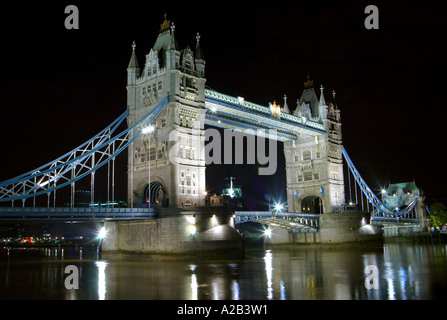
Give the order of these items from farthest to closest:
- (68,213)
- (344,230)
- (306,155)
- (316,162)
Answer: (306,155) → (316,162) → (344,230) → (68,213)

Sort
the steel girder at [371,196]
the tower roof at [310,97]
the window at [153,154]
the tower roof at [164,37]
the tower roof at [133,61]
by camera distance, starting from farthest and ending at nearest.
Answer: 1. the steel girder at [371,196]
2. the tower roof at [310,97]
3. the tower roof at [133,61]
4. the tower roof at [164,37]
5. the window at [153,154]

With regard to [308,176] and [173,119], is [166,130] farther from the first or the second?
[308,176]

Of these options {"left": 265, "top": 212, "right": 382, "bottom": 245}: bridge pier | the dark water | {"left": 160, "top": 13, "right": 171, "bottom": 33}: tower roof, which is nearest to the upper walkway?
{"left": 160, "top": 13, "right": 171, "bottom": 33}: tower roof

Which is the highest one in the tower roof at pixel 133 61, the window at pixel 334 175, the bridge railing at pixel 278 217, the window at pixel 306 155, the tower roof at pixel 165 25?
the tower roof at pixel 165 25

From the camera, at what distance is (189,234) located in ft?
130

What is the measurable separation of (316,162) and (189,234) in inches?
1354

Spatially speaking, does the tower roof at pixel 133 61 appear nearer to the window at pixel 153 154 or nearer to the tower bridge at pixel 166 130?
the tower bridge at pixel 166 130

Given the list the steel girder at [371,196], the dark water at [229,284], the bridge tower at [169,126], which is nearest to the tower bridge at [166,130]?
the bridge tower at [169,126]

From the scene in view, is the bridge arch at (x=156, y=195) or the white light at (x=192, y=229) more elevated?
the bridge arch at (x=156, y=195)

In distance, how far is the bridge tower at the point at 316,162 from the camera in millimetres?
68188

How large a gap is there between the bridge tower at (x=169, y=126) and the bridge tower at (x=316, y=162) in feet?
88.1

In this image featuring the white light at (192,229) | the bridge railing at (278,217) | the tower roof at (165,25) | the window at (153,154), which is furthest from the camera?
the bridge railing at (278,217)

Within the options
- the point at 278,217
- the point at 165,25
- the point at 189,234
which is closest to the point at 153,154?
the point at 189,234

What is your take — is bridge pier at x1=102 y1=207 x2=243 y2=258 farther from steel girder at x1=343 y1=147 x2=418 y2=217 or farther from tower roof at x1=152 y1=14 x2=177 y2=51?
steel girder at x1=343 y1=147 x2=418 y2=217
